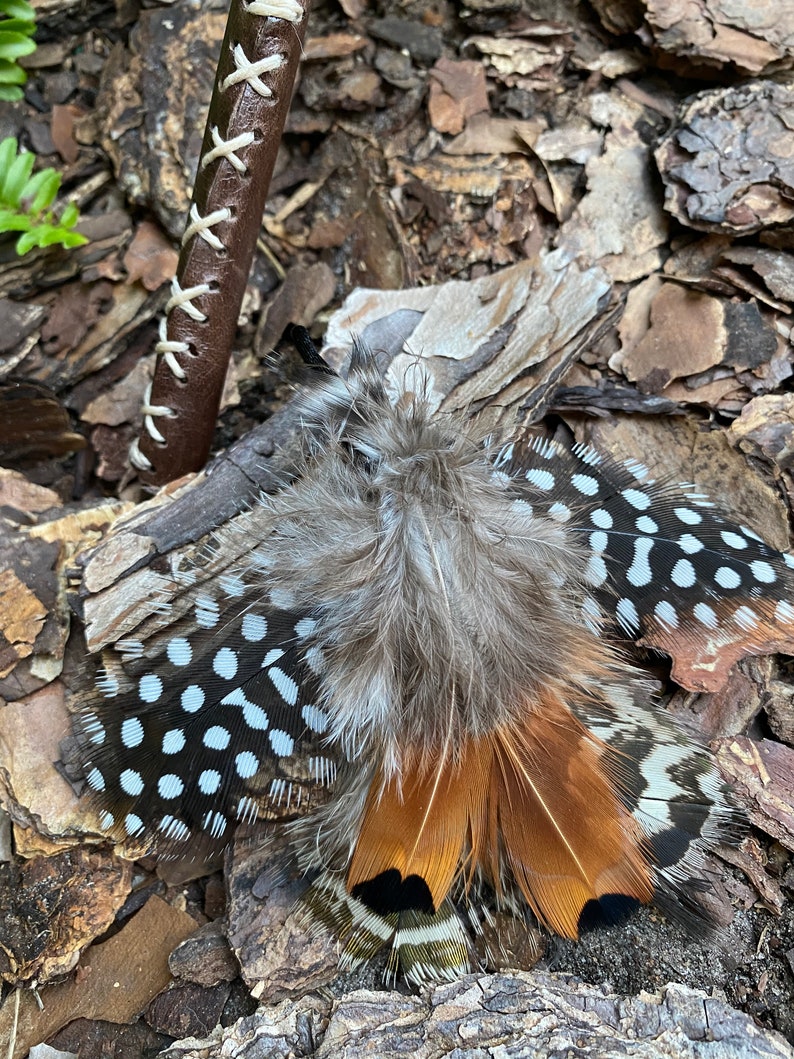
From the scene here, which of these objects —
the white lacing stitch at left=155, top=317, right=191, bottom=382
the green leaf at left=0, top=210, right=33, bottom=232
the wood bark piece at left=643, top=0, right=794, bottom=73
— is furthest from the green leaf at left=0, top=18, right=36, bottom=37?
the wood bark piece at left=643, top=0, right=794, bottom=73

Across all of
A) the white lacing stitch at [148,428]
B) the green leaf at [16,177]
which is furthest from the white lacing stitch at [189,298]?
the green leaf at [16,177]

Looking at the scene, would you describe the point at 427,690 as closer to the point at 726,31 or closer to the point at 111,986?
the point at 111,986

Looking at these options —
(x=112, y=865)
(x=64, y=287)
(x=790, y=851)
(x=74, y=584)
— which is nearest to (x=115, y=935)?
(x=112, y=865)

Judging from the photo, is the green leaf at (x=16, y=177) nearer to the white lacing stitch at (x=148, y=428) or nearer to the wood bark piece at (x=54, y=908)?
the white lacing stitch at (x=148, y=428)

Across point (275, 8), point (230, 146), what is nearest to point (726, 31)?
point (275, 8)

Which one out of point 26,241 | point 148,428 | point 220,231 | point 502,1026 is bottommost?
point 502,1026

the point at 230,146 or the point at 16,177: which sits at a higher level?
the point at 230,146
